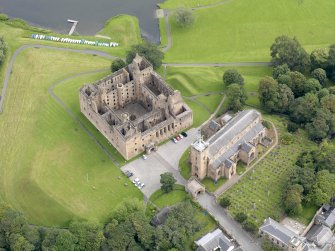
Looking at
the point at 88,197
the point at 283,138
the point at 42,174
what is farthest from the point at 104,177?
the point at 283,138

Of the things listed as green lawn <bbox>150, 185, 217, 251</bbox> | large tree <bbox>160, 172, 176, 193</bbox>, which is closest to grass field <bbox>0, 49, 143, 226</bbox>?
green lawn <bbox>150, 185, 217, 251</bbox>

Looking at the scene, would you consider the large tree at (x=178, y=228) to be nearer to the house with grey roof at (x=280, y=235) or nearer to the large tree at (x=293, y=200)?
the house with grey roof at (x=280, y=235)

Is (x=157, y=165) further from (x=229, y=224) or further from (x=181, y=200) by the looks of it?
(x=229, y=224)

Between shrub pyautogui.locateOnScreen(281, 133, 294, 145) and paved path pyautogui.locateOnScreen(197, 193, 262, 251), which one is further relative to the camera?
shrub pyautogui.locateOnScreen(281, 133, 294, 145)

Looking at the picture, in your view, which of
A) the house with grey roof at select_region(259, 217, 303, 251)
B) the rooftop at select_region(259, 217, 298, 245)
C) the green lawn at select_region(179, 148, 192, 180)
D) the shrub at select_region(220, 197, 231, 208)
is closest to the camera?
the house with grey roof at select_region(259, 217, 303, 251)

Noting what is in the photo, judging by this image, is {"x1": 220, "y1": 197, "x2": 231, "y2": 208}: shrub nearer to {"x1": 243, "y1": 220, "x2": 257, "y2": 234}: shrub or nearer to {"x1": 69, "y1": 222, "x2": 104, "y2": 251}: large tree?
{"x1": 243, "y1": 220, "x2": 257, "y2": 234}: shrub

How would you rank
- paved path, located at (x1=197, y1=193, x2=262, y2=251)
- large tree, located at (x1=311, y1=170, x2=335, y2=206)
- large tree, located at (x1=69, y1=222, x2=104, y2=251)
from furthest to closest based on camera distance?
1. large tree, located at (x1=311, y1=170, x2=335, y2=206)
2. paved path, located at (x1=197, y1=193, x2=262, y2=251)
3. large tree, located at (x1=69, y1=222, x2=104, y2=251)

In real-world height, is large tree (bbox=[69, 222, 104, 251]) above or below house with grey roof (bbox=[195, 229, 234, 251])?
above
